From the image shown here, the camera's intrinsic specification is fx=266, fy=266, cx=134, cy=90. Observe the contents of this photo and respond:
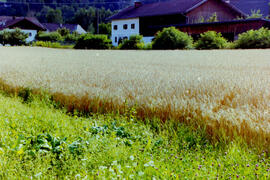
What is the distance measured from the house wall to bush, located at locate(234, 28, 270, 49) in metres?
17.5

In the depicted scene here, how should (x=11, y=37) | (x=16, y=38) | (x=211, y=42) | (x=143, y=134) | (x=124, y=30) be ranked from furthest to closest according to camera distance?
(x=124, y=30) → (x=16, y=38) → (x=11, y=37) → (x=211, y=42) → (x=143, y=134)

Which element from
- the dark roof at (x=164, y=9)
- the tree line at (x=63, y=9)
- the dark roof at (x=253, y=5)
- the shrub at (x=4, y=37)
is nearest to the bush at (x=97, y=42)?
the dark roof at (x=164, y=9)

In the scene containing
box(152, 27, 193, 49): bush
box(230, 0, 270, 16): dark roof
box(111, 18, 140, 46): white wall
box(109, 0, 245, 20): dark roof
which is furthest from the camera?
box(230, 0, 270, 16): dark roof

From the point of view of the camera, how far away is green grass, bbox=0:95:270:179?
84.0 inches

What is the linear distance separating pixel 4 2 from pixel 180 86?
420 ft

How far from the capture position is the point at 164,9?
3922cm

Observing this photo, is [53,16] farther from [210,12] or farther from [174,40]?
[174,40]

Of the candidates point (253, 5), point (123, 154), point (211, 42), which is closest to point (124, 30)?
point (253, 5)

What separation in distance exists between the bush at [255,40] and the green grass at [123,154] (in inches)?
728

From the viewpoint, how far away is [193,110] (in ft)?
10.1

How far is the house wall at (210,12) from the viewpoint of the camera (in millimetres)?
36759

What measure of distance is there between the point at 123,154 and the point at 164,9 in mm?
39081

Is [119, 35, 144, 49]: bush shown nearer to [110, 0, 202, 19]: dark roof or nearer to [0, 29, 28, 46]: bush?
[110, 0, 202, 19]: dark roof

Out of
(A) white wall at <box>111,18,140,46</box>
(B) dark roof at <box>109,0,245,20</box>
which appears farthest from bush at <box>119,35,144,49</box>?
(A) white wall at <box>111,18,140,46</box>
